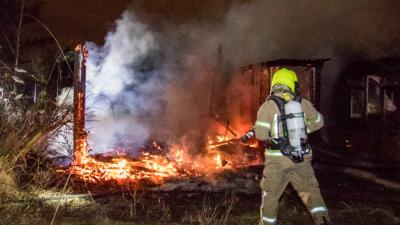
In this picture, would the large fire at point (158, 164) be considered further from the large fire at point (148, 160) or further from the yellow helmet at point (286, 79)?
the yellow helmet at point (286, 79)

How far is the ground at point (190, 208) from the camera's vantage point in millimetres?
5695

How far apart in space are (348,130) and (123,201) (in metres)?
12.3

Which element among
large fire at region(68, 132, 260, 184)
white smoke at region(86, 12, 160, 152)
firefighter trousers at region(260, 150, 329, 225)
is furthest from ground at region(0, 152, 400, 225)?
white smoke at region(86, 12, 160, 152)

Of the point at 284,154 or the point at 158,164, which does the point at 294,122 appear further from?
the point at 158,164

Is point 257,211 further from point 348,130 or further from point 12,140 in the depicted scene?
point 348,130

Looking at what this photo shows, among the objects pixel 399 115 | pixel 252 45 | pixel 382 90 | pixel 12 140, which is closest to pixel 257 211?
pixel 12 140

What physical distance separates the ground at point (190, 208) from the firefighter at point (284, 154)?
87cm

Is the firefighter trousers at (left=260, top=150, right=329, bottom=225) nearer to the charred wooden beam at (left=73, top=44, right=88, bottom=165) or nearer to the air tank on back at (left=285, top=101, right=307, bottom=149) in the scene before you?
the air tank on back at (left=285, top=101, right=307, bottom=149)

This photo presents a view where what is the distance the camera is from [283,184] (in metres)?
5.29

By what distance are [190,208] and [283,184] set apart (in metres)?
1.91

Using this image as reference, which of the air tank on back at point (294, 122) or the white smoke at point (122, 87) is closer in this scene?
the air tank on back at point (294, 122)

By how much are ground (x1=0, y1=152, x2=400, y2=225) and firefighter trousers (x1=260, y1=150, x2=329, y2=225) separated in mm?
797

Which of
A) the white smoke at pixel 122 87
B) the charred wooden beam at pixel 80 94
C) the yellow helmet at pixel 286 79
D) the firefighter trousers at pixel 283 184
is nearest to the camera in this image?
the firefighter trousers at pixel 283 184

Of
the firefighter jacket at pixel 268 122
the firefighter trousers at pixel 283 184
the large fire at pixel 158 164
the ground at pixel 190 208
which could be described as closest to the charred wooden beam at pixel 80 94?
the large fire at pixel 158 164
